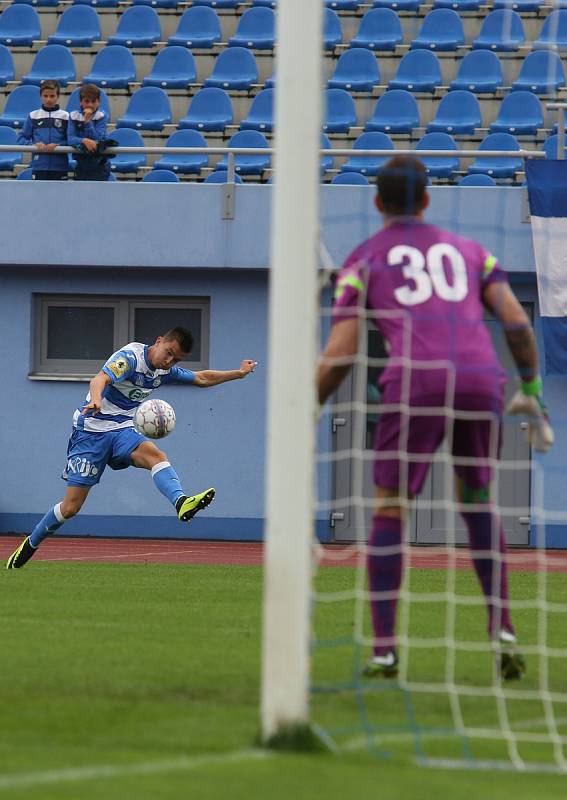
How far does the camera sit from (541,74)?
64.8 feet

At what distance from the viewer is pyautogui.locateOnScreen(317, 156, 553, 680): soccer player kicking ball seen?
620 cm

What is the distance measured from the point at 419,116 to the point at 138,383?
332 inches

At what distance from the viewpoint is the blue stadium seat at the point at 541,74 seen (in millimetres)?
19422

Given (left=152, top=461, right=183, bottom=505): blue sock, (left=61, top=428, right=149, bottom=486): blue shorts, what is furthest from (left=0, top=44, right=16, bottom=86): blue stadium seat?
(left=152, top=461, right=183, bottom=505): blue sock

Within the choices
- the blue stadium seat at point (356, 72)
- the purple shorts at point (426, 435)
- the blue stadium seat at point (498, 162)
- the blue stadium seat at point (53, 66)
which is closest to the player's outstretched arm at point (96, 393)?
the purple shorts at point (426, 435)

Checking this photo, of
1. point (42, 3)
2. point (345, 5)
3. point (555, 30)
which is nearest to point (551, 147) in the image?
point (555, 30)

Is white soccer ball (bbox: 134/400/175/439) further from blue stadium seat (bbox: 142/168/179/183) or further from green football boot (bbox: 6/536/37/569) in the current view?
blue stadium seat (bbox: 142/168/179/183)

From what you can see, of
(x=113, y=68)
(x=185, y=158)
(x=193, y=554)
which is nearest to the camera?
(x=193, y=554)

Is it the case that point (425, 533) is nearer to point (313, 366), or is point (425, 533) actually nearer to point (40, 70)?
point (40, 70)

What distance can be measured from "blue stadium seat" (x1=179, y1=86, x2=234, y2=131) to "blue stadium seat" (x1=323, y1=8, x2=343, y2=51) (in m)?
1.81

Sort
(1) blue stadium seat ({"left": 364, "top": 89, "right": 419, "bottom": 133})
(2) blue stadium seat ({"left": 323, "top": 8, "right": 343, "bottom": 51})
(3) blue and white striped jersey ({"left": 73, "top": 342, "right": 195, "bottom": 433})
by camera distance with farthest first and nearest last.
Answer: (2) blue stadium seat ({"left": 323, "top": 8, "right": 343, "bottom": 51}) → (1) blue stadium seat ({"left": 364, "top": 89, "right": 419, "bottom": 133}) → (3) blue and white striped jersey ({"left": 73, "top": 342, "right": 195, "bottom": 433})

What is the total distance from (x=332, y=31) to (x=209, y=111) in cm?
226

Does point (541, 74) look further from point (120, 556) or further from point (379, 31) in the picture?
point (120, 556)

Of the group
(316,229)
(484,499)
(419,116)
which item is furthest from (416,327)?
(419,116)
